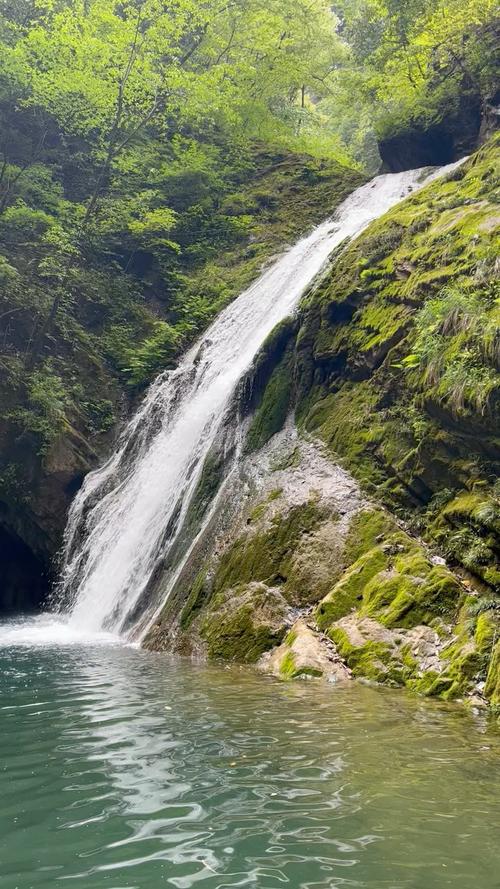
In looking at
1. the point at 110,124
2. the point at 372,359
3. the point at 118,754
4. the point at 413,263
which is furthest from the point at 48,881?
the point at 110,124

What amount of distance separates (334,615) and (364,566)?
0.87m

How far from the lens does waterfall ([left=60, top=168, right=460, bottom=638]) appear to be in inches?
523

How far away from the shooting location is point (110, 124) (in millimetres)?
26062

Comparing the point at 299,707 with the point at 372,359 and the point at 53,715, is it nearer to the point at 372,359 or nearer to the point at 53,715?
the point at 53,715

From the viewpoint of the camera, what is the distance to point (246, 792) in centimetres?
404

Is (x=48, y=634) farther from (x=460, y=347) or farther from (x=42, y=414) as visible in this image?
(x=460, y=347)

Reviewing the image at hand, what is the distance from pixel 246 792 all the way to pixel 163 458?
12.0 m

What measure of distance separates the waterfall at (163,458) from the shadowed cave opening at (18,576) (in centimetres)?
272

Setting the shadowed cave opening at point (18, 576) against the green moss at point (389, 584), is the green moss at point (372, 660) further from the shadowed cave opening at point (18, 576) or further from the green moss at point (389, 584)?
the shadowed cave opening at point (18, 576)

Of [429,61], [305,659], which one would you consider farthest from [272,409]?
[429,61]

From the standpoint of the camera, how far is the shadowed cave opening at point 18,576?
18823mm

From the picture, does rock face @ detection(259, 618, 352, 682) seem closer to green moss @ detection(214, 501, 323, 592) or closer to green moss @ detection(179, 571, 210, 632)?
green moss @ detection(214, 501, 323, 592)

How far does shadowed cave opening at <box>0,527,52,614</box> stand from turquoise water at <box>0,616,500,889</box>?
495 inches

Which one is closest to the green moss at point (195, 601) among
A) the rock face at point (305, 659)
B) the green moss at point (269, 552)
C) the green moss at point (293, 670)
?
the green moss at point (269, 552)
